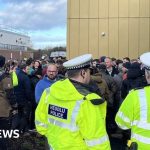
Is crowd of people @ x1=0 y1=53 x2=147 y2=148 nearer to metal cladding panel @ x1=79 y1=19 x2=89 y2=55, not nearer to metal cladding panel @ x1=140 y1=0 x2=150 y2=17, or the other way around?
metal cladding panel @ x1=79 y1=19 x2=89 y2=55

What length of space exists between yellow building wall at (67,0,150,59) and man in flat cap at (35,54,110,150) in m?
16.6

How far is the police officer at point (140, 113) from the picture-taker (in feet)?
12.2

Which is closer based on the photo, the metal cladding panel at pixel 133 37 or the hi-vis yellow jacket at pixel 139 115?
the hi-vis yellow jacket at pixel 139 115

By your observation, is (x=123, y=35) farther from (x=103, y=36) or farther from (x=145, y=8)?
(x=145, y=8)

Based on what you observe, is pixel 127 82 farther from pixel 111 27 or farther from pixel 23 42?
pixel 23 42

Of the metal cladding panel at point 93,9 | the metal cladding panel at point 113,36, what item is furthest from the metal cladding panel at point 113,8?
the metal cladding panel at point 93,9

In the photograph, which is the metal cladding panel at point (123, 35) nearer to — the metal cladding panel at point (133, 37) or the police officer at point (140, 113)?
the metal cladding panel at point (133, 37)

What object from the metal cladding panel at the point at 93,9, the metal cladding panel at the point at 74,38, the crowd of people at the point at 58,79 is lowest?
the crowd of people at the point at 58,79

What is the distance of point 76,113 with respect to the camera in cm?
361

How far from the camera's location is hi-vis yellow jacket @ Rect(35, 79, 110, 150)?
3.51 m

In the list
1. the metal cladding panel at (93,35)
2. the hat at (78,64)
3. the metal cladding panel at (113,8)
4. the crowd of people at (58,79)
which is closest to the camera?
the hat at (78,64)

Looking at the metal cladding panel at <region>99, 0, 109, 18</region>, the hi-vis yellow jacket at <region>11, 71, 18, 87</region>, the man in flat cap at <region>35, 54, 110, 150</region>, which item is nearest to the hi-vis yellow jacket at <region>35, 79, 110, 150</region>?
A: the man in flat cap at <region>35, 54, 110, 150</region>

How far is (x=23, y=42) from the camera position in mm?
79500

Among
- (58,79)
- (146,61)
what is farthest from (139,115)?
(58,79)
